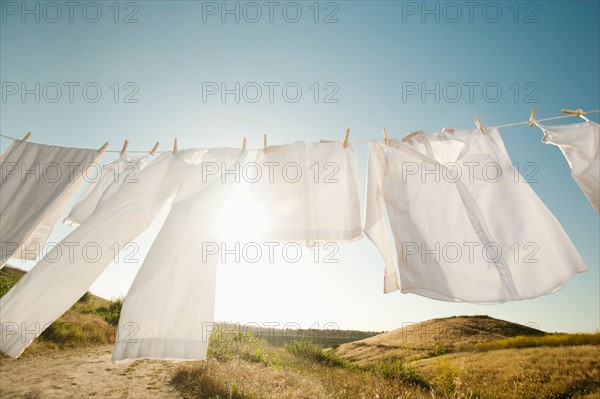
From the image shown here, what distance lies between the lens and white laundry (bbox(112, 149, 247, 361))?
231 centimetres

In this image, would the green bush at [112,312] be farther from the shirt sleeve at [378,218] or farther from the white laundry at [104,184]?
the shirt sleeve at [378,218]

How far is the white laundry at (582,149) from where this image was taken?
101 inches

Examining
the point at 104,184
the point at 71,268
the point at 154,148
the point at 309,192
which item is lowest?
the point at 71,268

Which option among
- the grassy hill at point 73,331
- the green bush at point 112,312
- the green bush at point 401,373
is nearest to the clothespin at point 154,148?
the green bush at point 401,373

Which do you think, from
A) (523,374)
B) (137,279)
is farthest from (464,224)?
(523,374)

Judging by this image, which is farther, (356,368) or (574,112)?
(356,368)

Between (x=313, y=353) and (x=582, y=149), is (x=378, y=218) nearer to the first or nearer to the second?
(x=582, y=149)

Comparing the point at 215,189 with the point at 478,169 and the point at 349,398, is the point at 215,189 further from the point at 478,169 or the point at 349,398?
the point at 349,398

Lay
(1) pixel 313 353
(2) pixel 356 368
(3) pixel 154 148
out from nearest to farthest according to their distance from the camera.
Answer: (3) pixel 154 148 → (2) pixel 356 368 → (1) pixel 313 353

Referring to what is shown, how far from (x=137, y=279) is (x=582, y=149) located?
3.48 metres

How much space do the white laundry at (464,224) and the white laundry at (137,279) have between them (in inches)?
54.2

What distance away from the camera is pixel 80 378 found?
6.84 meters

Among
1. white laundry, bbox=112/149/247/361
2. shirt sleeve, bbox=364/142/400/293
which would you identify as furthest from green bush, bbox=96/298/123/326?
shirt sleeve, bbox=364/142/400/293

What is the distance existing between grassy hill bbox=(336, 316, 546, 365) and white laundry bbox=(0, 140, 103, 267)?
10.6 m
